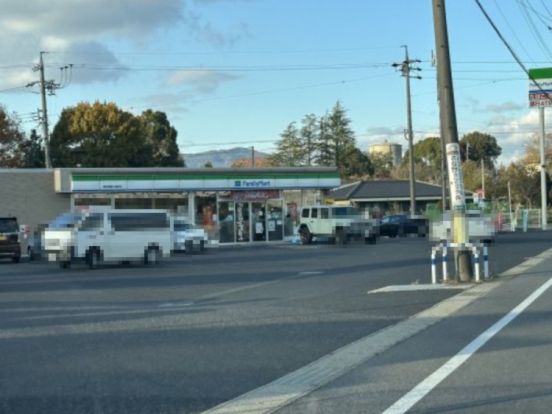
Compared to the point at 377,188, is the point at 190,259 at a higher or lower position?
lower

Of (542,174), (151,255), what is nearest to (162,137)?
(542,174)

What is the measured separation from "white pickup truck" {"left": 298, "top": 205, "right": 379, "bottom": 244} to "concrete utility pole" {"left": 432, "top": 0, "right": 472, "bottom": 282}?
64.1 feet

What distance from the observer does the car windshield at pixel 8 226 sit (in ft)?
102

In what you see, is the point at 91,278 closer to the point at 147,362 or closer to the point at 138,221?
the point at 138,221

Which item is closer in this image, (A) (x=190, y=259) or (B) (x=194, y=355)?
(B) (x=194, y=355)

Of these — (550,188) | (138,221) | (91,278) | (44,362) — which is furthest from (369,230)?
(550,188)

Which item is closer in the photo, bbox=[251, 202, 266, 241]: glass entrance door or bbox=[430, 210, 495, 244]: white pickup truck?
bbox=[430, 210, 495, 244]: white pickup truck

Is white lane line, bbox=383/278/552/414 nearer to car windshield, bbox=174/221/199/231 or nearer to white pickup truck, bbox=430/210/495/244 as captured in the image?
white pickup truck, bbox=430/210/495/244

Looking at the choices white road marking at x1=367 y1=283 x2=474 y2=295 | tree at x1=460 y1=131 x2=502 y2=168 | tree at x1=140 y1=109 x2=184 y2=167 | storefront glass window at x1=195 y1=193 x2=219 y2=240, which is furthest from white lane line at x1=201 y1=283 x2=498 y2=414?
tree at x1=460 y1=131 x2=502 y2=168

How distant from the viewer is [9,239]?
30.9 m

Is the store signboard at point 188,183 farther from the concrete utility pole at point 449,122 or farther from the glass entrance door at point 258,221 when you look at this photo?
the concrete utility pole at point 449,122

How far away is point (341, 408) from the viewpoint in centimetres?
724

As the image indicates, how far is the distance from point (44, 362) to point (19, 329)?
317 centimetres

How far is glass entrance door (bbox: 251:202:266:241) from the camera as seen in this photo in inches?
1698
